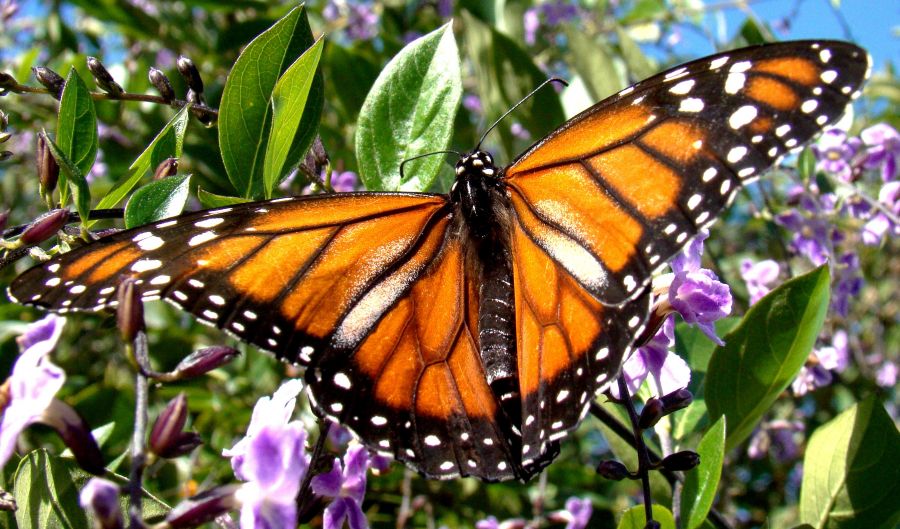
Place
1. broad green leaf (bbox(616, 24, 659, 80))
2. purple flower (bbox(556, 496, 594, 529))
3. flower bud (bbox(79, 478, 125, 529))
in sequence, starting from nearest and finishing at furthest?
flower bud (bbox(79, 478, 125, 529)), purple flower (bbox(556, 496, 594, 529)), broad green leaf (bbox(616, 24, 659, 80))

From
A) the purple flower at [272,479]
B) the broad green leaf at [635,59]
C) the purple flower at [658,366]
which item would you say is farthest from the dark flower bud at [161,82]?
the broad green leaf at [635,59]

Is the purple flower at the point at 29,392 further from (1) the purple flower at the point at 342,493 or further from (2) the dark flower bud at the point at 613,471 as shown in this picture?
(2) the dark flower bud at the point at 613,471

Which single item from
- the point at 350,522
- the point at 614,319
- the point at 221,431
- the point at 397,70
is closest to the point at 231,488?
the point at 350,522

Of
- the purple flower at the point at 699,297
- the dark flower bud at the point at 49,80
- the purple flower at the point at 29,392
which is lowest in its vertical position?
the purple flower at the point at 699,297

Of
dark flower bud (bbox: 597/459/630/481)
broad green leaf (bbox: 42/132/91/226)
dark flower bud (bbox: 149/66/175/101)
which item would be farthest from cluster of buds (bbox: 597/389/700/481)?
dark flower bud (bbox: 149/66/175/101)

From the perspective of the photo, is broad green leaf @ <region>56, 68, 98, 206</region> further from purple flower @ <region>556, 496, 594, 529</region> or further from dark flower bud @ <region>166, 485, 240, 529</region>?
purple flower @ <region>556, 496, 594, 529</region>

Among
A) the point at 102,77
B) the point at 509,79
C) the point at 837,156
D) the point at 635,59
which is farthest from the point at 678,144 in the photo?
the point at 837,156

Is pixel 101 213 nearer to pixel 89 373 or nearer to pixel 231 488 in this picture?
pixel 231 488
